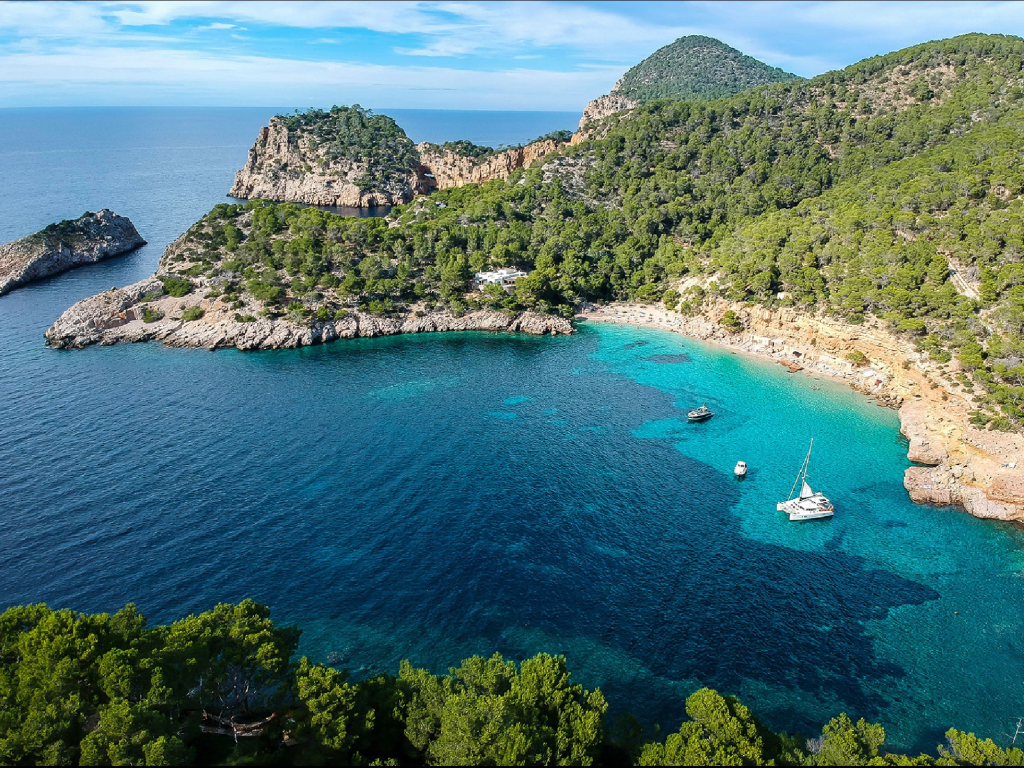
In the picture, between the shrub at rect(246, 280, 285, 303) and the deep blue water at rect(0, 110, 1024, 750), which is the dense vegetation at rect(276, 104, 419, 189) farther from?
the deep blue water at rect(0, 110, 1024, 750)

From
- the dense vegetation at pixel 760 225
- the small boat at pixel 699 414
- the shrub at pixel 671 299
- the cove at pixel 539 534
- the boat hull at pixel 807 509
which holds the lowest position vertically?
the cove at pixel 539 534

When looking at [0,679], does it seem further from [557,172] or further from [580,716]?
[557,172]

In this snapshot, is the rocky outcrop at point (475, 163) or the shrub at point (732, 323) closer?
the shrub at point (732, 323)

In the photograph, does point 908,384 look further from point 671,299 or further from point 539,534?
point 539,534

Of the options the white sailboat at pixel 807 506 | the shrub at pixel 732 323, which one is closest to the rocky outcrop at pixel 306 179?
the shrub at pixel 732 323

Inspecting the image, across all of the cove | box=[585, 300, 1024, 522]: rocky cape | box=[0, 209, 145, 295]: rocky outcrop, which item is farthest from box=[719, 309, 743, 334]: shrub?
box=[0, 209, 145, 295]: rocky outcrop

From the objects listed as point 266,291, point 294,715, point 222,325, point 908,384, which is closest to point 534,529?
point 294,715

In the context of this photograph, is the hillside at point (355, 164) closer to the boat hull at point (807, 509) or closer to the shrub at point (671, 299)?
the shrub at point (671, 299)
